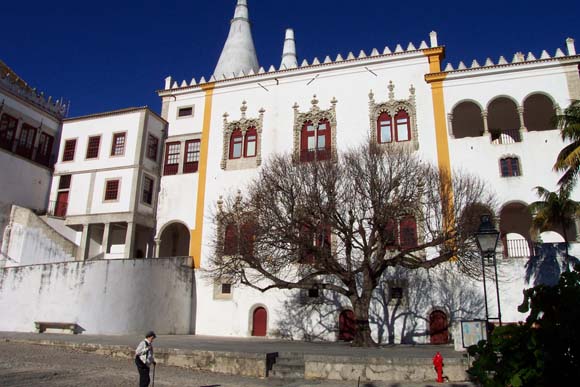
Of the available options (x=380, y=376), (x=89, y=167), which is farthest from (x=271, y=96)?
(x=380, y=376)

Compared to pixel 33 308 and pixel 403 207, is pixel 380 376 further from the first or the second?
pixel 33 308

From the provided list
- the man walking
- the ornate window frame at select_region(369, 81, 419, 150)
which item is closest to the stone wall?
the man walking

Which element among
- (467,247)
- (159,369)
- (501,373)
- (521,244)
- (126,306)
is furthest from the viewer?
(521,244)

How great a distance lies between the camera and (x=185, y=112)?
91.9 ft

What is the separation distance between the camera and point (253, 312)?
75.5 ft

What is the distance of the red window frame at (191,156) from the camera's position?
2651 centimetres

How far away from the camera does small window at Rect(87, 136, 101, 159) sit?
26422mm

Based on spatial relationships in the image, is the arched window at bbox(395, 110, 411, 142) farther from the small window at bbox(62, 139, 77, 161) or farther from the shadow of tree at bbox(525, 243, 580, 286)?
the small window at bbox(62, 139, 77, 161)

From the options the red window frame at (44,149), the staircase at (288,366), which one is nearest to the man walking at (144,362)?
the staircase at (288,366)

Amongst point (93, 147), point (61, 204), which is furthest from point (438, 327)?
point (61, 204)

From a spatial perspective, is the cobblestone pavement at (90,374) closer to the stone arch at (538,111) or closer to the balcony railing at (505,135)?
the balcony railing at (505,135)

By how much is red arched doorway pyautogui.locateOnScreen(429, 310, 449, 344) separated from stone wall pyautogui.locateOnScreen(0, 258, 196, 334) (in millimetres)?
12208

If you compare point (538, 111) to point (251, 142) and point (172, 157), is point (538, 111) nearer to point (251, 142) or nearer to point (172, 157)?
point (251, 142)

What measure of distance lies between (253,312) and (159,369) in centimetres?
1056
